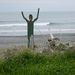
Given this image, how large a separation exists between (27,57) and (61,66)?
1430mm

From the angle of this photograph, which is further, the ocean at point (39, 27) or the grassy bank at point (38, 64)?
the ocean at point (39, 27)

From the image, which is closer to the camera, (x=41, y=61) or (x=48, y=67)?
(x=48, y=67)

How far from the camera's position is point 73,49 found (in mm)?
12023

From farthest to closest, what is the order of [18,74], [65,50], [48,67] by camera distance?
1. [65,50]
2. [48,67]
3. [18,74]

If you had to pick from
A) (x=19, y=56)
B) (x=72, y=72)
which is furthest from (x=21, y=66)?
(x=72, y=72)

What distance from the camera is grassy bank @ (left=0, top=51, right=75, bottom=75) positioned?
10.0 m

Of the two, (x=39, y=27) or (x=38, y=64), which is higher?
(x=38, y=64)

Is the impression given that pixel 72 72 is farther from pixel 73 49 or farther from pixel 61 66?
pixel 73 49

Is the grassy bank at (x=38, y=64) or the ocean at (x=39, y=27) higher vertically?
the grassy bank at (x=38, y=64)

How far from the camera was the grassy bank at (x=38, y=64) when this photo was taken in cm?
1000

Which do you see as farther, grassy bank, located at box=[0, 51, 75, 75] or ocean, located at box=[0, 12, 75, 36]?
ocean, located at box=[0, 12, 75, 36]

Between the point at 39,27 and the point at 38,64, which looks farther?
the point at 39,27

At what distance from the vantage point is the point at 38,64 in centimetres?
1104

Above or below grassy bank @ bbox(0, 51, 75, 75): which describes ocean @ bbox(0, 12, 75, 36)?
below
